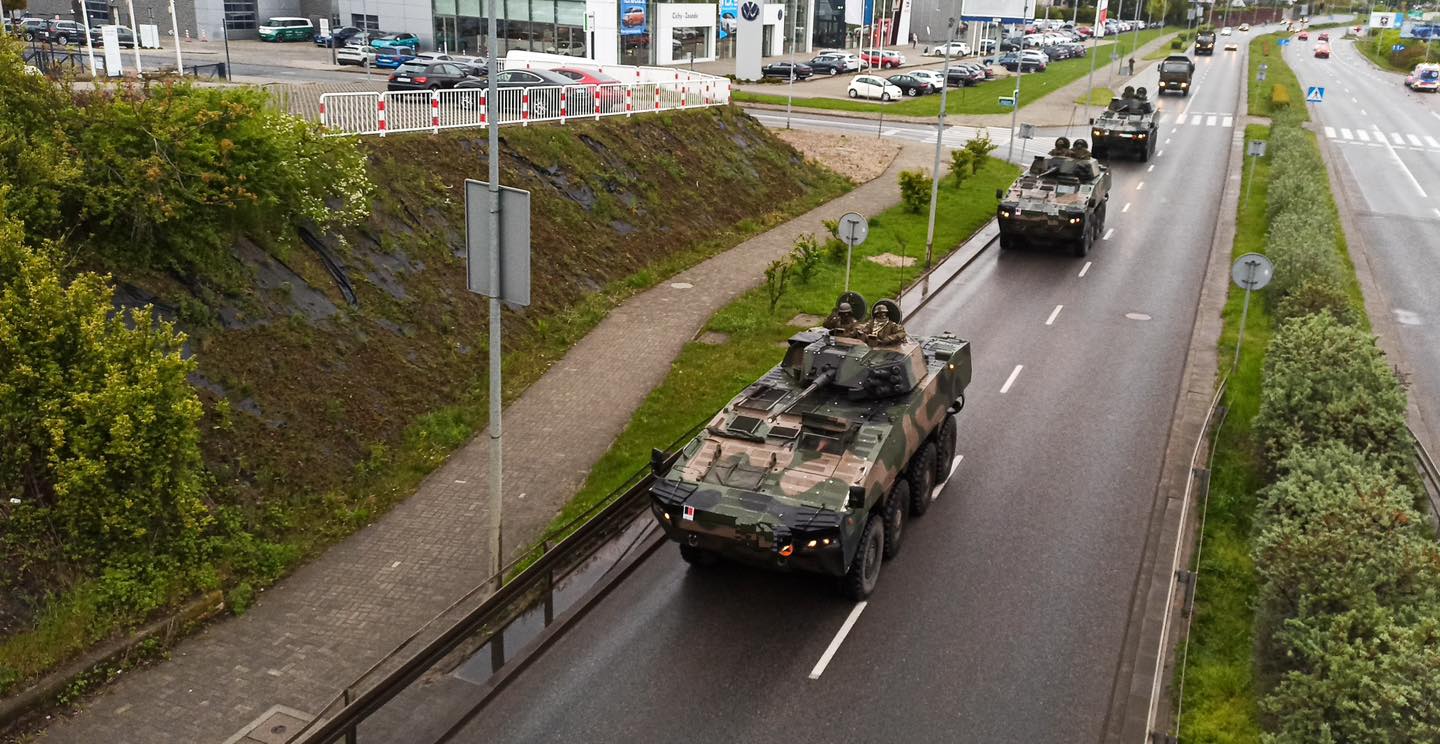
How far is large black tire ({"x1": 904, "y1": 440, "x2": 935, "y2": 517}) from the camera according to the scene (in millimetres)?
14230

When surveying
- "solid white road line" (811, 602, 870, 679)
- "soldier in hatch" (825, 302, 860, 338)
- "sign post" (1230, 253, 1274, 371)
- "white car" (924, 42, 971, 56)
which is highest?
"white car" (924, 42, 971, 56)

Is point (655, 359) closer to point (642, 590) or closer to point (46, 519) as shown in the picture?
point (642, 590)

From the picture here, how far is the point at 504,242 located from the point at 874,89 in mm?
47346

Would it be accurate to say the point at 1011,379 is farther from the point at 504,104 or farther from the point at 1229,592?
the point at 504,104

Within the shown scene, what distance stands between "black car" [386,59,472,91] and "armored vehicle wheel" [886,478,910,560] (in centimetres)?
2270

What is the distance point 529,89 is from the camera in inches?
1003

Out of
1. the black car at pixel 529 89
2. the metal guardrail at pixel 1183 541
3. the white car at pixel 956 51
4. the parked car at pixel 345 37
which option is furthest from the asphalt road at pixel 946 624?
the white car at pixel 956 51

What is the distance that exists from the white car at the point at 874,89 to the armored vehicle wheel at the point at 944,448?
42.8m

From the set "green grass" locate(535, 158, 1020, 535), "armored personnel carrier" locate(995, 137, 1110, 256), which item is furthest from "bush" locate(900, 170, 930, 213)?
"armored personnel carrier" locate(995, 137, 1110, 256)

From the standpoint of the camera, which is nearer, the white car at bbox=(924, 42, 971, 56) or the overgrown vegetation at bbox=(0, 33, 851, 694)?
the overgrown vegetation at bbox=(0, 33, 851, 694)

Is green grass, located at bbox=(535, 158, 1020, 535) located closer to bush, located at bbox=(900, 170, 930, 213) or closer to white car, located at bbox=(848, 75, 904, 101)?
bush, located at bbox=(900, 170, 930, 213)

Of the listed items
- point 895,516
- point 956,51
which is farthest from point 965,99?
point 895,516

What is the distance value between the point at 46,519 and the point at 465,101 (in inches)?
565

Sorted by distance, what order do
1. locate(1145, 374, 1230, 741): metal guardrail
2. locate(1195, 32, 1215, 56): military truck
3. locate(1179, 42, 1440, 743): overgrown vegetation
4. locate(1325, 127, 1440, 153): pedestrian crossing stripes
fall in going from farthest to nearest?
1. locate(1195, 32, 1215, 56): military truck
2. locate(1325, 127, 1440, 153): pedestrian crossing stripes
3. locate(1145, 374, 1230, 741): metal guardrail
4. locate(1179, 42, 1440, 743): overgrown vegetation
